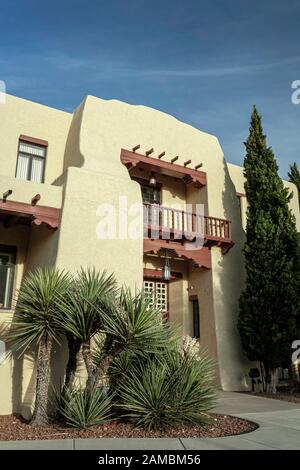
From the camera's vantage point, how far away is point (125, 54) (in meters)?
11.3

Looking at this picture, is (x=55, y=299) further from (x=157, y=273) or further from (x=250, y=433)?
(x=157, y=273)

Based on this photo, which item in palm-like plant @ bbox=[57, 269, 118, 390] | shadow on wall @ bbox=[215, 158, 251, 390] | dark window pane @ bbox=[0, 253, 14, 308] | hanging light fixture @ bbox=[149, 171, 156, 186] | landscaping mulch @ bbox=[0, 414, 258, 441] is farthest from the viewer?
hanging light fixture @ bbox=[149, 171, 156, 186]

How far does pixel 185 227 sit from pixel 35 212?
587cm

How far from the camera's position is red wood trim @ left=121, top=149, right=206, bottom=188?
46.5 feet

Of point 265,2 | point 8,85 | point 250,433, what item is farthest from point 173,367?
point 8,85

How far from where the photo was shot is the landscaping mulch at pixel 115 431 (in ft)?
22.5

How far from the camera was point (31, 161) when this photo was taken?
43.9 ft

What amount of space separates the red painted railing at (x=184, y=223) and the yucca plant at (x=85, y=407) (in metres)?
6.49

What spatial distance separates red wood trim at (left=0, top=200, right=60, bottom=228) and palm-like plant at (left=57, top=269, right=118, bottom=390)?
8.49 feet

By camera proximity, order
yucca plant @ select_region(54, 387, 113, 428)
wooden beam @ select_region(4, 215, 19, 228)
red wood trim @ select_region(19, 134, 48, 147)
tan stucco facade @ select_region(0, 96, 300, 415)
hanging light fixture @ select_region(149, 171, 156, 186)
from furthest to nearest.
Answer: hanging light fixture @ select_region(149, 171, 156, 186) → red wood trim @ select_region(19, 134, 48, 147) → wooden beam @ select_region(4, 215, 19, 228) → tan stucco facade @ select_region(0, 96, 300, 415) → yucca plant @ select_region(54, 387, 113, 428)

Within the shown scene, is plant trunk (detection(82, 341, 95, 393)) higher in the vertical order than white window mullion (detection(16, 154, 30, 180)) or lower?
lower

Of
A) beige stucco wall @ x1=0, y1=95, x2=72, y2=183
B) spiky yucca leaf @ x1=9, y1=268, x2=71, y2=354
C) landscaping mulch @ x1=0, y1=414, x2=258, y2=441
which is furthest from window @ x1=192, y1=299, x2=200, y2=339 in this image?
spiky yucca leaf @ x1=9, y1=268, x2=71, y2=354

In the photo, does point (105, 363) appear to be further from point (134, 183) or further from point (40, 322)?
point (134, 183)

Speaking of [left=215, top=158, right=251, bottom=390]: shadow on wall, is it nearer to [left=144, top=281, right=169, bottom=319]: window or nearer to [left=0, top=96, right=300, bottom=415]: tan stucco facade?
[left=0, top=96, right=300, bottom=415]: tan stucco facade
